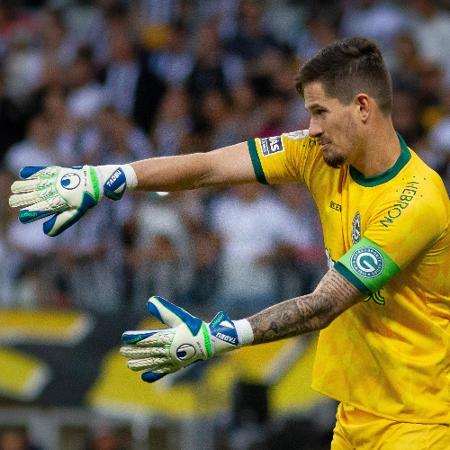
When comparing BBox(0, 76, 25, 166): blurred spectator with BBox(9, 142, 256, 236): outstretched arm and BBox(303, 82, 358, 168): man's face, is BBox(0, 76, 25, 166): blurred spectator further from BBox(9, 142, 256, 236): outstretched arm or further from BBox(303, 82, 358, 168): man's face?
BBox(303, 82, 358, 168): man's face

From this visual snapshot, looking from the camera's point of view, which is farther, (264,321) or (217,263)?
(217,263)

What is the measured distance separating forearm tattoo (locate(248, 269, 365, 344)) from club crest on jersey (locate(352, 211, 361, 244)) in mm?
302

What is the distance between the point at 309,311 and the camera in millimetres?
4375

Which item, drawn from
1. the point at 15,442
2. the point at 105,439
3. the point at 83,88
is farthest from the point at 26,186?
the point at 83,88

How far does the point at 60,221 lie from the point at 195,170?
0.64 meters

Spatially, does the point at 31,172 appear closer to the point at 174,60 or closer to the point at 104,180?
the point at 104,180

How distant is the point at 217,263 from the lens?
31.3 feet

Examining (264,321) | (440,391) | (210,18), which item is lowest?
(440,391)

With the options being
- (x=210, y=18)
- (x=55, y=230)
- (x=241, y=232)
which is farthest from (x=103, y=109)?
(x=55, y=230)

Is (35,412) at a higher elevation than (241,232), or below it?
below

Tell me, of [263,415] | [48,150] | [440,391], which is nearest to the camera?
[440,391]

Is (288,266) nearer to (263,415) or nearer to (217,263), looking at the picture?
(217,263)

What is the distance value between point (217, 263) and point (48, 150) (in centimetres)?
272

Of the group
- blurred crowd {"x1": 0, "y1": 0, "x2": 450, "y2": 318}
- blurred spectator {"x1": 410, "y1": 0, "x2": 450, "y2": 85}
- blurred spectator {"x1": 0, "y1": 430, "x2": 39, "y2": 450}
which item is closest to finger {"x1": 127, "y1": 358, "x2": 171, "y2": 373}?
blurred crowd {"x1": 0, "y1": 0, "x2": 450, "y2": 318}
